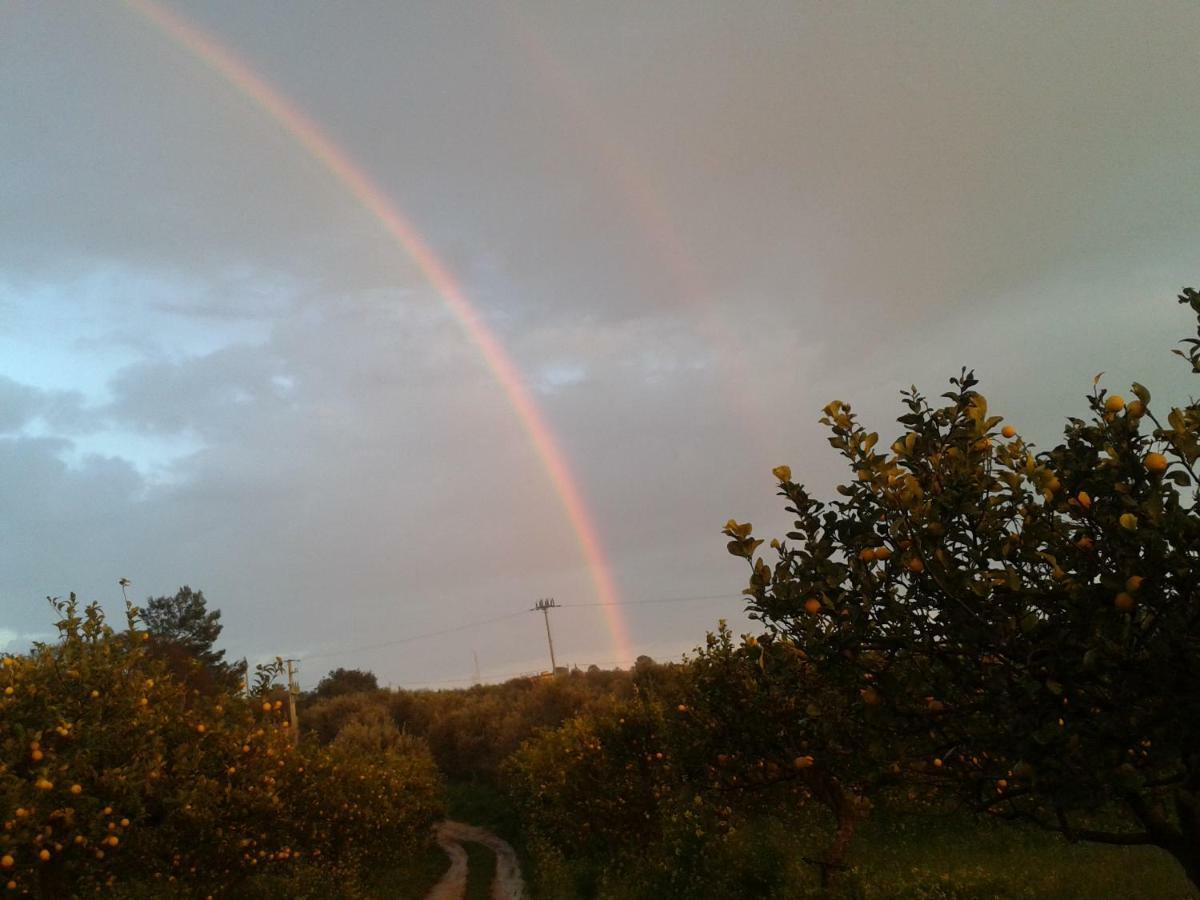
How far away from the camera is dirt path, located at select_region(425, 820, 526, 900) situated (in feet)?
76.8

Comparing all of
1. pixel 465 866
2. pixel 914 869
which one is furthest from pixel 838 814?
pixel 465 866

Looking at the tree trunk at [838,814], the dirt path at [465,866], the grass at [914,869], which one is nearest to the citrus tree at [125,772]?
the grass at [914,869]

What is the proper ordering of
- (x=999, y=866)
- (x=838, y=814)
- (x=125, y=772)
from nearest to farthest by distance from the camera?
1. (x=125, y=772)
2. (x=838, y=814)
3. (x=999, y=866)

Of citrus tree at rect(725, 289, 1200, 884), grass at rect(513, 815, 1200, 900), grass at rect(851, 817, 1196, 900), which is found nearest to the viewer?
citrus tree at rect(725, 289, 1200, 884)

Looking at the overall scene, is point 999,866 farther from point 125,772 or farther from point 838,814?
point 125,772

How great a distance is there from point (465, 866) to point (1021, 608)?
30.9 meters

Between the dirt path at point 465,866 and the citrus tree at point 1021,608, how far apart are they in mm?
21131

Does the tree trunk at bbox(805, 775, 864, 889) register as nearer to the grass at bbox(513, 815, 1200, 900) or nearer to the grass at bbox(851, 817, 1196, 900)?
the grass at bbox(513, 815, 1200, 900)

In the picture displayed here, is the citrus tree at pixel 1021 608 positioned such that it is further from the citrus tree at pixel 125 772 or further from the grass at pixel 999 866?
the citrus tree at pixel 125 772

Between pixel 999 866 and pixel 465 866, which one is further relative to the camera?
pixel 465 866

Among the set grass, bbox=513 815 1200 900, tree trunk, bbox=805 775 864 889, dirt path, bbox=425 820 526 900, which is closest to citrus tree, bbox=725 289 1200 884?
grass, bbox=513 815 1200 900

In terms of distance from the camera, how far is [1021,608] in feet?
11.4

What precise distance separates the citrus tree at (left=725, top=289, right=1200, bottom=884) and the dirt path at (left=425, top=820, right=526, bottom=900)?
2113 cm

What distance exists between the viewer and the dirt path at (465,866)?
23.4 m
